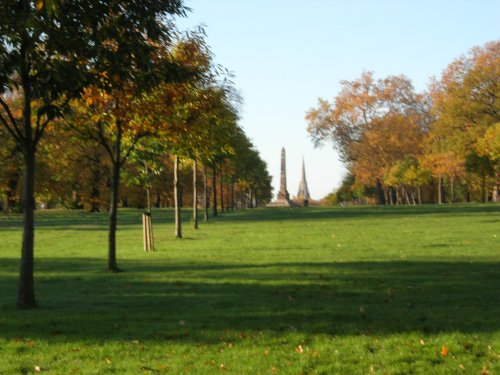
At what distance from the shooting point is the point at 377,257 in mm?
21359

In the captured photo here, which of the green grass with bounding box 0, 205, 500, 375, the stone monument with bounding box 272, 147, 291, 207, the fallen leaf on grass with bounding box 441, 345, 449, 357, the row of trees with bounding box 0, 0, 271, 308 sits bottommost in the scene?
the fallen leaf on grass with bounding box 441, 345, 449, 357

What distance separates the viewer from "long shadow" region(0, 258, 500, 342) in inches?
413

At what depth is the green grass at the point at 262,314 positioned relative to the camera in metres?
8.63

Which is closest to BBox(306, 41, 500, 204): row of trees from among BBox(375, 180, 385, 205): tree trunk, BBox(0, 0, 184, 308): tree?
BBox(375, 180, 385, 205): tree trunk

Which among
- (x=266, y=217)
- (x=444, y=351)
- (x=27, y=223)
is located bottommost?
(x=444, y=351)

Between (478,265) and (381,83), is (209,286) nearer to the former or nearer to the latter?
(478,265)

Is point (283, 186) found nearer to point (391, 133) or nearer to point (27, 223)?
point (391, 133)

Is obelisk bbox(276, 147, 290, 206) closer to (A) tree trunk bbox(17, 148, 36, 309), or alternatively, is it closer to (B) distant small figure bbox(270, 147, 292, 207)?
(B) distant small figure bbox(270, 147, 292, 207)

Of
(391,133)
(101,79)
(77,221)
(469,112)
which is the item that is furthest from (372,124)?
(101,79)

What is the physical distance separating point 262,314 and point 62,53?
5.17m

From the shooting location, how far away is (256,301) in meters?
13.0

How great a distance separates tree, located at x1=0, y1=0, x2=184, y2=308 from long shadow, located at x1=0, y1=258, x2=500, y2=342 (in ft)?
6.12

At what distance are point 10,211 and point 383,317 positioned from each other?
66315 millimetres

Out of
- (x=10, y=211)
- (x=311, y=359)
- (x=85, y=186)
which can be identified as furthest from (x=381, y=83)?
(x=311, y=359)
